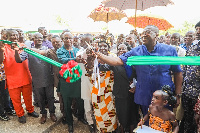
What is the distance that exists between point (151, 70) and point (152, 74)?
63 mm

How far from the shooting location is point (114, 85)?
307 cm

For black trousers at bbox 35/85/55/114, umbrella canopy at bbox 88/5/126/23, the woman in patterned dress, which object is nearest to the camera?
the woman in patterned dress

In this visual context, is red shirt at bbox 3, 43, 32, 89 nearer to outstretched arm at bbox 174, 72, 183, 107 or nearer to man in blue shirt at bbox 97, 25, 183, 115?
man in blue shirt at bbox 97, 25, 183, 115

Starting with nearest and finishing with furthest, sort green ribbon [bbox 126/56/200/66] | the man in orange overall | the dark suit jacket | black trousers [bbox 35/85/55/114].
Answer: green ribbon [bbox 126/56/200/66] → the dark suit jacket → the man in orange overall → black trousers [bbox 35/85/55/114]

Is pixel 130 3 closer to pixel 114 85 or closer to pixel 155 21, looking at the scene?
pixel 155 21

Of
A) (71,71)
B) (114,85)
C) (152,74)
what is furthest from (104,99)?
(152,74)

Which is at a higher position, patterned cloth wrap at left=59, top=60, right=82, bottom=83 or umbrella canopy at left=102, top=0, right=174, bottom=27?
umbrella canopy at left=102, top=0, right=174, bottom=27

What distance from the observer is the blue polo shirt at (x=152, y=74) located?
2455 millimetres

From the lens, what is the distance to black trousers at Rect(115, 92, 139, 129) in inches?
120

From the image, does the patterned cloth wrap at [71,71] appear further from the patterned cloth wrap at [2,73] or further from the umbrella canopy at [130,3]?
the umbrella canopy at [130,3]

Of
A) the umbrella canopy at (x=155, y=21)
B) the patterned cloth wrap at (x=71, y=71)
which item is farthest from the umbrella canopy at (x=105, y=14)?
the patterned cloth wrap at (x=71, y=71)

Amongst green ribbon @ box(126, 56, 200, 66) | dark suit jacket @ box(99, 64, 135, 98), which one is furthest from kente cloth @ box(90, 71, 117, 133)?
green ribbon @ box(126, 56, 200, 66)

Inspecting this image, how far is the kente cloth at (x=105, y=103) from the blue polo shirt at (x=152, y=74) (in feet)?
2.00

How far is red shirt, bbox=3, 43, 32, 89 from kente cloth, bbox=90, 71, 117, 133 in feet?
5.91
